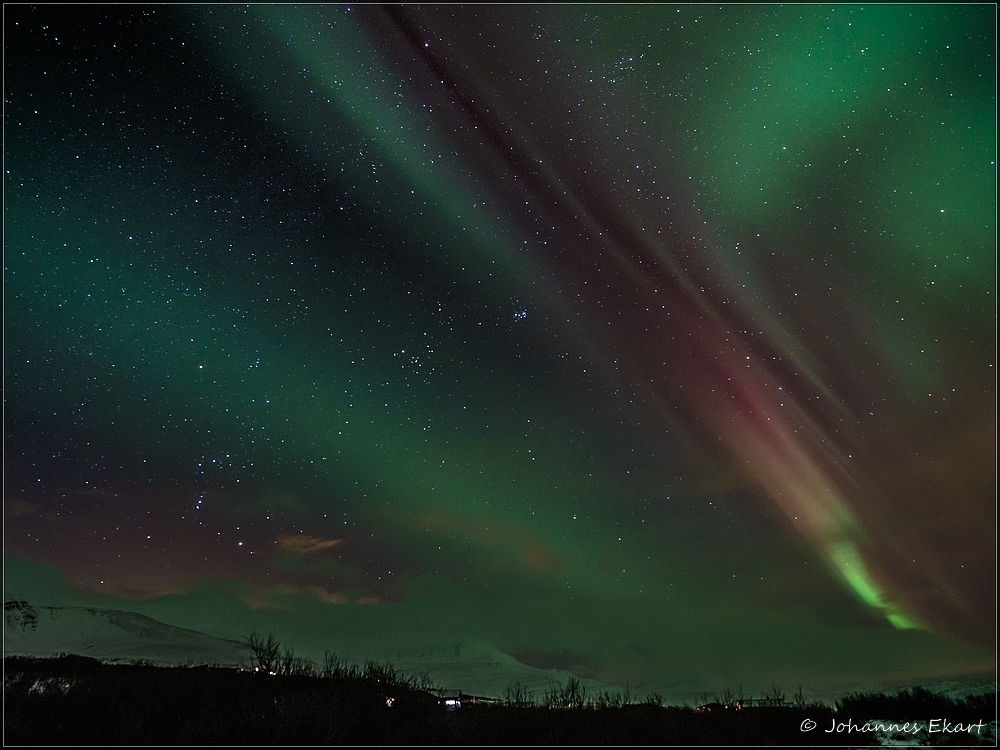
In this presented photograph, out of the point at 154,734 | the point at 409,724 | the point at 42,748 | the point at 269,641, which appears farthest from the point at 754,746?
the point at 269,641

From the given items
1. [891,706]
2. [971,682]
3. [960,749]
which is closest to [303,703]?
[960,749]

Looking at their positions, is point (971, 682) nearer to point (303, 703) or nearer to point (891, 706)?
point (891, 706)

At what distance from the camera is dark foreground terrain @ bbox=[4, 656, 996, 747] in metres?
10.6

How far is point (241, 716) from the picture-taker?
39.2ft

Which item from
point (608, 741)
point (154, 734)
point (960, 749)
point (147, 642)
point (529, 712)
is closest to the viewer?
point (960, 749)

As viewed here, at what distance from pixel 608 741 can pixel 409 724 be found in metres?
4.10

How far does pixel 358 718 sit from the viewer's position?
1266 centimetres

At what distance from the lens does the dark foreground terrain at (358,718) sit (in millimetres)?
10617

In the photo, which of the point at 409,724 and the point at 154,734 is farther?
the point at 409,724

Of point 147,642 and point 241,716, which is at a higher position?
point 241,716

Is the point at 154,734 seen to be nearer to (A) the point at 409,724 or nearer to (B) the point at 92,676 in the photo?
(A) the point at 409,724

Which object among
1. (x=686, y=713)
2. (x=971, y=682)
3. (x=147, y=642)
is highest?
(x=971, y=682)

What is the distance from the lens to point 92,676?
1653cm

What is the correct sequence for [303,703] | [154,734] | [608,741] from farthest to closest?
[303,703]
[608,741]
[154,734]
